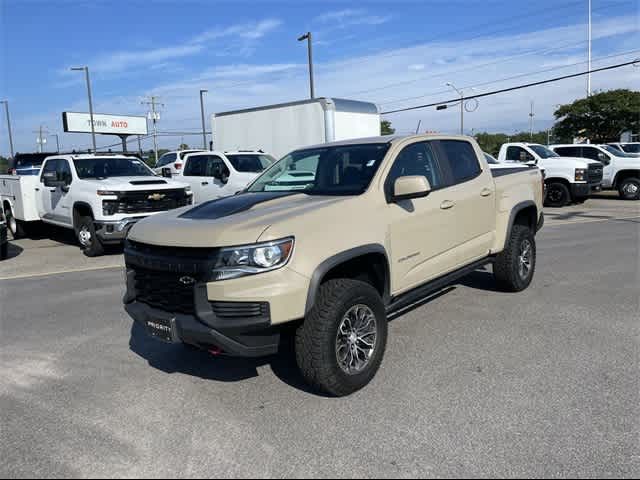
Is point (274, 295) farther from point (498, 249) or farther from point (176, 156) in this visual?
point (176, 156)

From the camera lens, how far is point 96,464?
2941 mm

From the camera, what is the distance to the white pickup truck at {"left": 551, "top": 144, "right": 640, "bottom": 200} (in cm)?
1775

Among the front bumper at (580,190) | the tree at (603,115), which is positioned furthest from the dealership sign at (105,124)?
the front bumper at (580,190)

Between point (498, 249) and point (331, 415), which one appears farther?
point (498, 249)

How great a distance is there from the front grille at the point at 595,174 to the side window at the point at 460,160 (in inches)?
496

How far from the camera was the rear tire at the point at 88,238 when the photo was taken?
9508mm

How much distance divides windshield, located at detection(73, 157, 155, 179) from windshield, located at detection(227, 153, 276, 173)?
8.01 feet

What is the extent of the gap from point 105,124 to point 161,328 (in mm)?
53903

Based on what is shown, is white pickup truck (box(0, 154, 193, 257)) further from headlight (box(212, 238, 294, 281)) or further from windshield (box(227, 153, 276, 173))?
headlight (box(212, 238, 294, 281))

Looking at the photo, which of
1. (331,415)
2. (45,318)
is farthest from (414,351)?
(45,318)

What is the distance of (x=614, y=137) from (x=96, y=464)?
4528 centimetres

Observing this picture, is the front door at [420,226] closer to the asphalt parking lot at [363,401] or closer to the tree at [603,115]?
the asphalt parking lot at [363,401]

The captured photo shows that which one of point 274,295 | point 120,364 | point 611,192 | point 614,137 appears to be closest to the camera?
point 274,295

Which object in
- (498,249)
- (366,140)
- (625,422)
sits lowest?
(625,422)
